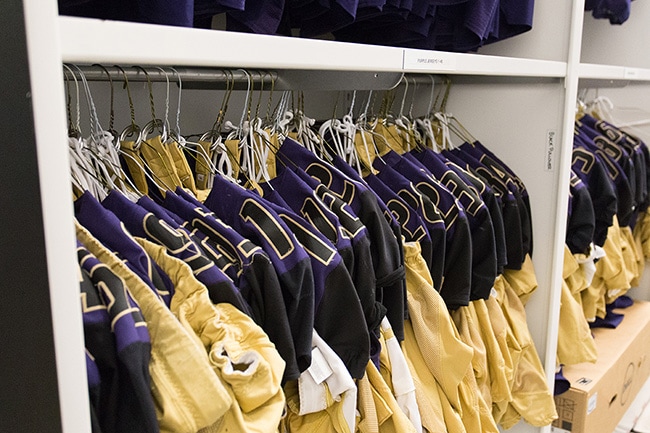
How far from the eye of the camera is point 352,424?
940mm

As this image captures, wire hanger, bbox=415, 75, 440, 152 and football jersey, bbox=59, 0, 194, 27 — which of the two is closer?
football jersey, bbox=59, 0, 194, 27

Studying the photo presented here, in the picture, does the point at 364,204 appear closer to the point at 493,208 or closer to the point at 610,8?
the point at 493,208

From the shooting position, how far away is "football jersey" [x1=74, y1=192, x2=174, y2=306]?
677mm

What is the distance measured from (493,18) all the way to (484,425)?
87cm

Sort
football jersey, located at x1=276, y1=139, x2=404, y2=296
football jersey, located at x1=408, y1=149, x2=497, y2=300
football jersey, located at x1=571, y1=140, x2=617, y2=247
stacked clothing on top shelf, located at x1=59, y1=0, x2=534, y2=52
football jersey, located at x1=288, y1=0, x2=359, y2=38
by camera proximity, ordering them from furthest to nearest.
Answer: football jersey, located at x1=571, y1=140, x2=617, y2=247 < football jersey, located at x1=408, y1=149, x2=497, y2=300 < football jersey, located at x1=288, y1=0, x2=359, y2=38 < football jersey, located at x1=276, y1=139, x2=404, y2=296 < stacked clothing on top shelf, located at x1=59, y1=0, x2=534, y2=52

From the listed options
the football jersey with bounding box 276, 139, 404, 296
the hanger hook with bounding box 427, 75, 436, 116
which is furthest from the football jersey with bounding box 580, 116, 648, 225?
the football jersey with bounding box 276, 139, 404, 296

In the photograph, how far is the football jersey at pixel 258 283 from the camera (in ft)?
2.51

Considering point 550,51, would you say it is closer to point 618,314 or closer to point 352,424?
point 352,424

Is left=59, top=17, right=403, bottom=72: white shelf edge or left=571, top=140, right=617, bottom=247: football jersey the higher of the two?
left=59, top=17, right=403, bottom=72: white shelf edge

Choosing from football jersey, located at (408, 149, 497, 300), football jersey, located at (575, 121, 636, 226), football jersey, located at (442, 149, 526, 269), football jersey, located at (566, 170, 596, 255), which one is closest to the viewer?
football jersey, located at (408, 149, 497, 300)

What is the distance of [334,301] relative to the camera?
2.85ft

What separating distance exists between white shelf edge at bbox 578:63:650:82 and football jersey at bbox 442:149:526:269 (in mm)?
318

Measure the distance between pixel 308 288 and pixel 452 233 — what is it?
451 mm

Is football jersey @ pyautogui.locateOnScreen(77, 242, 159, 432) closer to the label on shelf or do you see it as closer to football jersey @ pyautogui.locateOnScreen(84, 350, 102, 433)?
football jersey @ pyautogui.locateOnScreen(84, 350, 102, 433)
